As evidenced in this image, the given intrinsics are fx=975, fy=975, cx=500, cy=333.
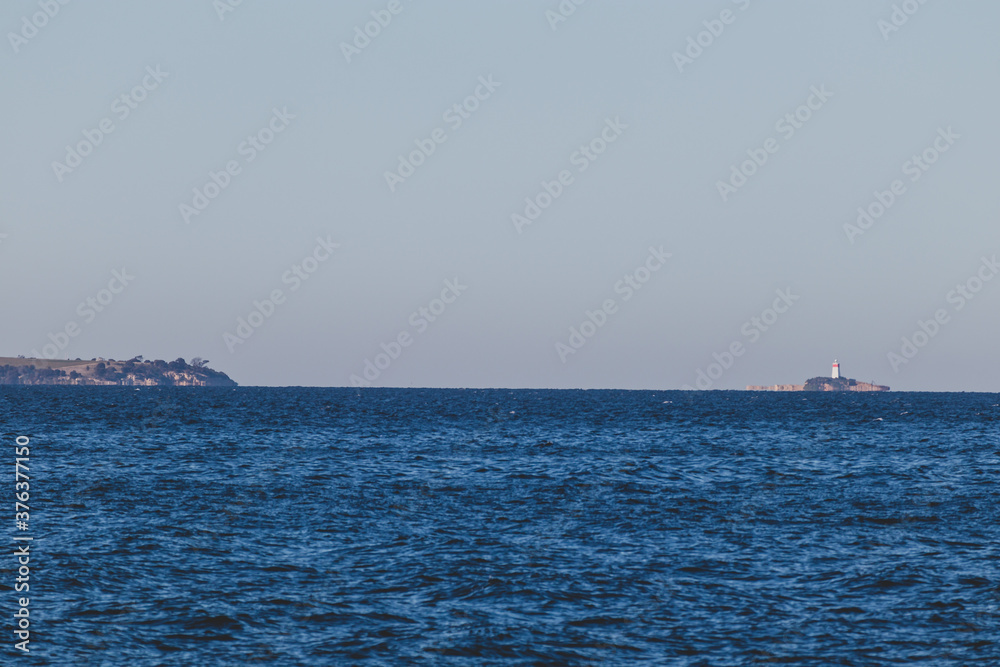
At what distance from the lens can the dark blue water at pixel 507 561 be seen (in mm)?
19562

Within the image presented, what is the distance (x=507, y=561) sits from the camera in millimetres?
26719

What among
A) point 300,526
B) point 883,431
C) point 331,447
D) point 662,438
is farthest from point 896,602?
point 883,431

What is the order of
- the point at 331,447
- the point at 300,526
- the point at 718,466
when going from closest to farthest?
the point at 300,526, the point at 718,466, the point at 331,447

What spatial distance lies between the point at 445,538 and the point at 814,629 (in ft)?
41.4

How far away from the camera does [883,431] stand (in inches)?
3327

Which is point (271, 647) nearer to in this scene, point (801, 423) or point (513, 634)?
point (513, 634)

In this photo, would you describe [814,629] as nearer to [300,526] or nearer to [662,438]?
[300,526]

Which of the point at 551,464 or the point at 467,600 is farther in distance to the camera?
the point at 551,464

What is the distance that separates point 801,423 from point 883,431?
592 inches

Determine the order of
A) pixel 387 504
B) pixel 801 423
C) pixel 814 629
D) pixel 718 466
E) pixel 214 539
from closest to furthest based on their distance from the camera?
pixel 814 629
pixel 214 539
pixel 387 504
pixel 718 466
pixel 801 423

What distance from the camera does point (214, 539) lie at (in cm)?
2950

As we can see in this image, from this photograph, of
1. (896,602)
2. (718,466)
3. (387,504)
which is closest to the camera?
(896,602)

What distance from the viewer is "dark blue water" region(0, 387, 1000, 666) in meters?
19.6

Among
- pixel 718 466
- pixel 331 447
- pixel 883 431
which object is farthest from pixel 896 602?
pixel 883 431
